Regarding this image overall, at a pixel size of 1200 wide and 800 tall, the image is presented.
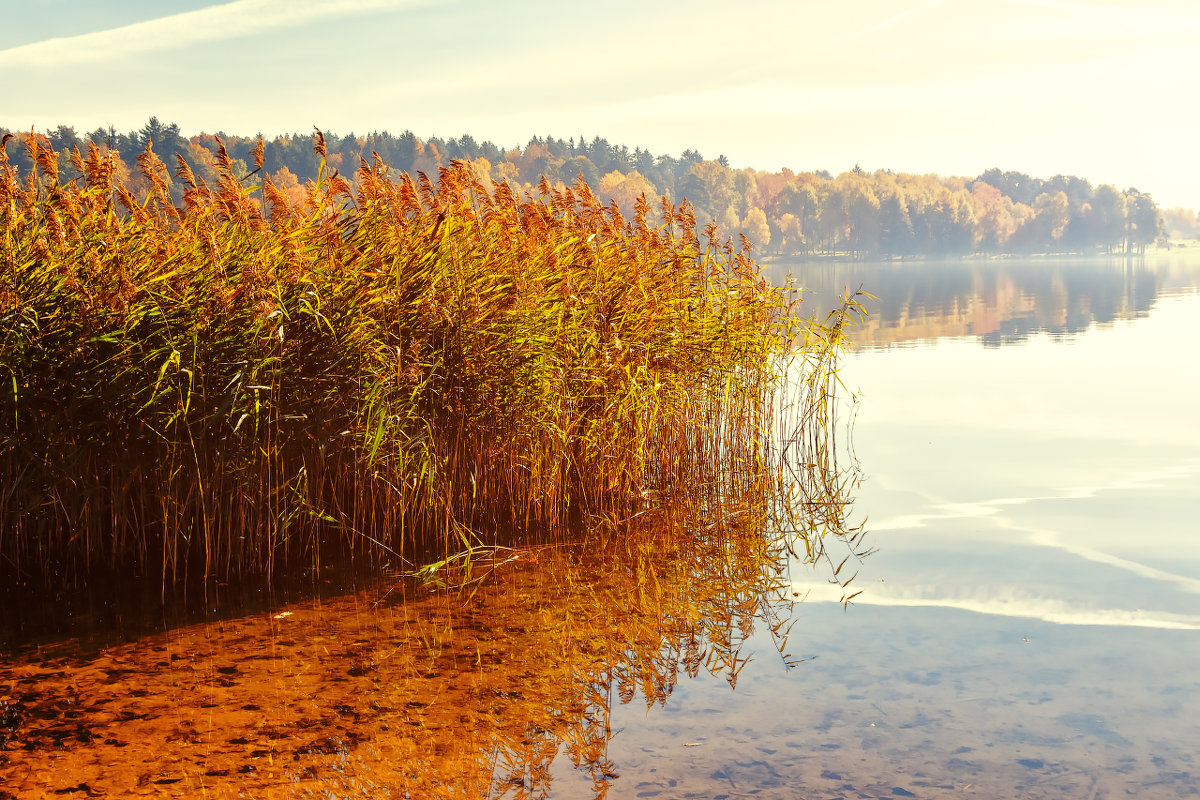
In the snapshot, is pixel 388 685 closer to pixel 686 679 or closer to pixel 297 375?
pixel 686 679

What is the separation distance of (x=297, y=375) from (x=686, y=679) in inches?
132

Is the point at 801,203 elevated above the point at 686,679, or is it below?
above

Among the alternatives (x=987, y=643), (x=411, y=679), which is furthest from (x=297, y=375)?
(x=987, y=643)

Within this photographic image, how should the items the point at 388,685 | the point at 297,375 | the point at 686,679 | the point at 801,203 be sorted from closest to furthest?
the point at 388,685 → the point at 686,679 → the point at 297,375 → the point at 801,203

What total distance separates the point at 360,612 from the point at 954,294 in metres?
53.2

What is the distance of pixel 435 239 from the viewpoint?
25.0 feet

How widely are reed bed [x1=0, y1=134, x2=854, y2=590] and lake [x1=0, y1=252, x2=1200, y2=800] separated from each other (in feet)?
1.99

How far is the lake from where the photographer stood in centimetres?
469

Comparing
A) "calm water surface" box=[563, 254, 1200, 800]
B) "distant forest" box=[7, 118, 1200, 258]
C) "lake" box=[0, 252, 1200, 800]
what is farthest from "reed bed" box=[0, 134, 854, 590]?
"distant forest" box=[7, 118, 1200, 258]

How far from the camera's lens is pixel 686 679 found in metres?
5.85

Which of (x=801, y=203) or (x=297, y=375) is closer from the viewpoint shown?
(x=297, y=375)

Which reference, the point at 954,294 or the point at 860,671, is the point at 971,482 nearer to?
the point at 860,671

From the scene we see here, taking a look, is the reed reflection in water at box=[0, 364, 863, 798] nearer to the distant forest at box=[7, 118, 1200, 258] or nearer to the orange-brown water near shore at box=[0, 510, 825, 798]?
the orange-brown water near shore at box=[0, 510, 825, 798]

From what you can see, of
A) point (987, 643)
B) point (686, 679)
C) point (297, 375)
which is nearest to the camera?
point (686, 679)
